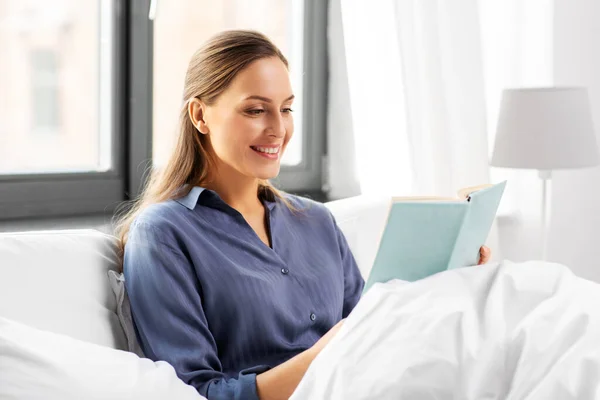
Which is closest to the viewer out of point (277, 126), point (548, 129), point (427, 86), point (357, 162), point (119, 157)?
point (277, 126)

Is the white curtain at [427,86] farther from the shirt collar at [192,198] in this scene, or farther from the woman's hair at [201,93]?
the shirt collar at [192,198]

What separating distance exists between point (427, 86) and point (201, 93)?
4.23 feet

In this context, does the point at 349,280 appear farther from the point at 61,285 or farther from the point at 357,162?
the point at 357,162

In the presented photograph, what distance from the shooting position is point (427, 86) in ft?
9.23

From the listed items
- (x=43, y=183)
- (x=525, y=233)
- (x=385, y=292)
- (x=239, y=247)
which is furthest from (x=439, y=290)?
(x=525, y=233)

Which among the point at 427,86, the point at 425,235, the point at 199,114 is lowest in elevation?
the point at 425,235

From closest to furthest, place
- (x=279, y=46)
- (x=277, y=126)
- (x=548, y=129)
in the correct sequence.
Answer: (x=277, y=126)
(x=548, y=129)
(x=279, y=46)

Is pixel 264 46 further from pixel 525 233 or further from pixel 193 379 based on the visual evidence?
pixel 525 233

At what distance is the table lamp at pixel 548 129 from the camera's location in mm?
2691

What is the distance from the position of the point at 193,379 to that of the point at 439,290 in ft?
1.40

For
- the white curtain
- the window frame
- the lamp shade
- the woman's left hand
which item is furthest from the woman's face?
the lamp shade

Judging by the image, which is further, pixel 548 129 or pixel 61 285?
pixel 548 129

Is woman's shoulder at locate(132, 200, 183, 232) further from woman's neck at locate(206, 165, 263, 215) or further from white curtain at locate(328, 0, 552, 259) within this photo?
white curtain at locate(328, 0, 552, 259)

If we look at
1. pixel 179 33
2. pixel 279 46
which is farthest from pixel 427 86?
pixel 179 33
